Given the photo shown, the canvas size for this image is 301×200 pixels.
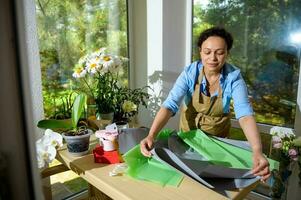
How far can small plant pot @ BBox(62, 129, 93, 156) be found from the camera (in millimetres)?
1127

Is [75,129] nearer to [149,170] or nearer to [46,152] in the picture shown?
[46,152]

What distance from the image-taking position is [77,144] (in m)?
1.13

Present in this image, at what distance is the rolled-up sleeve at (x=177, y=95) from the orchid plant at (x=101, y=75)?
Answer: 0.39 meters

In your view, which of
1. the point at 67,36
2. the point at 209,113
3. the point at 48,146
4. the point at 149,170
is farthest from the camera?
the point at 67,36

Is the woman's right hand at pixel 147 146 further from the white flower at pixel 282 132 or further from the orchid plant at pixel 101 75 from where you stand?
the white flower at pixel 282 132

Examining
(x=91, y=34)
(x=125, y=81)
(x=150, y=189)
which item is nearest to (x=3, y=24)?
(x=150, y=189)

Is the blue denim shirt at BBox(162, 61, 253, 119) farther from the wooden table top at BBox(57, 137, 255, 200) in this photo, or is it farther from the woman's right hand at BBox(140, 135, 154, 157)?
the wooden table top at BBox(57, 137, 255, 200)

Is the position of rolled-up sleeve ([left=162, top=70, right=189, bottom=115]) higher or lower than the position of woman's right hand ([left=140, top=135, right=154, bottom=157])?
higher

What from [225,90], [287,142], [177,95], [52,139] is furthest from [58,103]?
[287,142]

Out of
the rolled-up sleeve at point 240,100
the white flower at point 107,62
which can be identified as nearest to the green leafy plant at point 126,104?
the white flower at point 107,62

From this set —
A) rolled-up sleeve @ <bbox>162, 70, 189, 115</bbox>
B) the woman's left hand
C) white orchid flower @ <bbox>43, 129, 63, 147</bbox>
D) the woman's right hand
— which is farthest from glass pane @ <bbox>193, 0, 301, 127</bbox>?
white orchid flower @ <bbox>43, 129, 63, 147</bbox>

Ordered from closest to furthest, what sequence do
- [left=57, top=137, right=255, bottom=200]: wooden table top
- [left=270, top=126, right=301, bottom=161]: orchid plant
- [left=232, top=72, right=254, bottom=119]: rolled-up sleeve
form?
[left=57, top=137, right=255, bottom=200]: wooden table top
[left=232, top=72, right=254, bottom=119]: rolled-up sleeve
[left=270, top=126, right=301, bottom=161]: orchid plant

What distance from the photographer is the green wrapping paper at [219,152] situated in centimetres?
94

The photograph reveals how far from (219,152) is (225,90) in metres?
0.33
